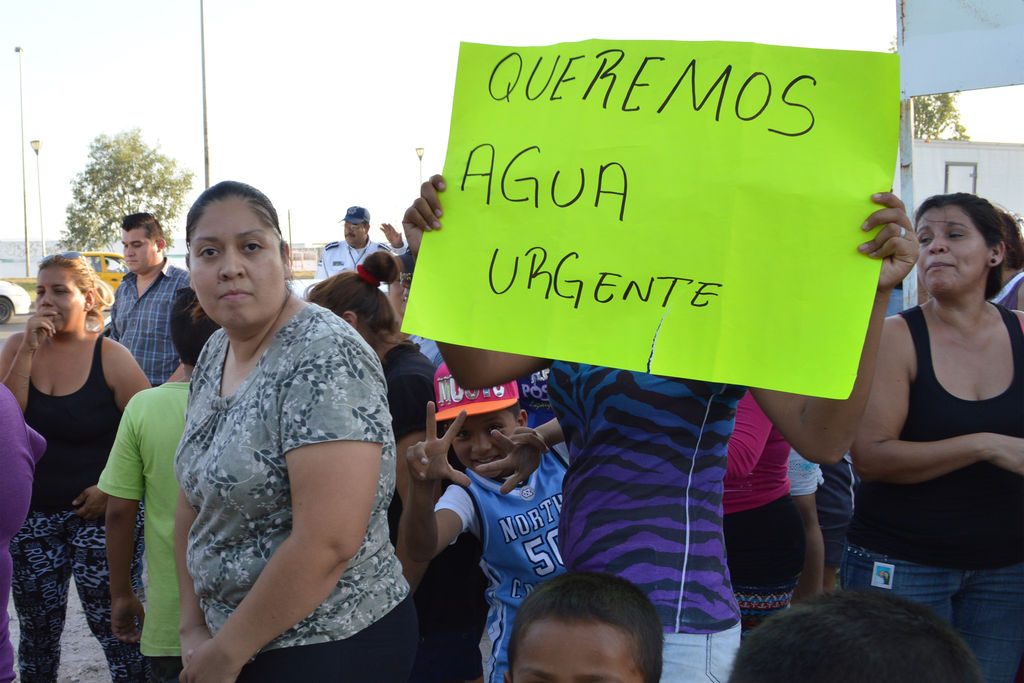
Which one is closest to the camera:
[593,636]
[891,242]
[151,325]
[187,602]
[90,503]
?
[891,242]

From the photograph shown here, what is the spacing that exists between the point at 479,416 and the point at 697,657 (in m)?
1.31

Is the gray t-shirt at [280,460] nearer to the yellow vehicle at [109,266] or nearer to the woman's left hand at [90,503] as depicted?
the woman's left hand at [90,503]

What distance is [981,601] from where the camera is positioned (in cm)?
250

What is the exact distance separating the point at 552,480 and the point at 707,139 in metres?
1.38

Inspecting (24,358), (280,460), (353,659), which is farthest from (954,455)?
(24,358)

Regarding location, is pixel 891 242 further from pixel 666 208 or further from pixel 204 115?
pixel 204 115

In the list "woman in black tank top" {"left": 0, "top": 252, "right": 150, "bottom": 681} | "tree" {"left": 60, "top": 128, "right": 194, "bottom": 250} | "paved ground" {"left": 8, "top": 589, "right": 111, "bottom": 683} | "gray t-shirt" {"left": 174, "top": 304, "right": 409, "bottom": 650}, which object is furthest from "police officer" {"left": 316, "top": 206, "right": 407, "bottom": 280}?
"tree" {"left": 60, "top": 128, "right": 194, "bottom": 250}

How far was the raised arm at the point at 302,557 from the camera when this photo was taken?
164 centimetres

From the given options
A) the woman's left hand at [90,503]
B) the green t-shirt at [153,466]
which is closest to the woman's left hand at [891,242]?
the green t-shirt at [153,466]

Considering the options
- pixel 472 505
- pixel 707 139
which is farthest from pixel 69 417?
pixel 707 139

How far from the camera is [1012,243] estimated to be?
9.46ft

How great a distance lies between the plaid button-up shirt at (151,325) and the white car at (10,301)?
19867 millimetres

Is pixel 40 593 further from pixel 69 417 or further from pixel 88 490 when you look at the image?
pixel 69 417

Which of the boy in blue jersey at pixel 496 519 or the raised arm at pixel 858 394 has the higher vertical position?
the raised arm at pixel 858 394
